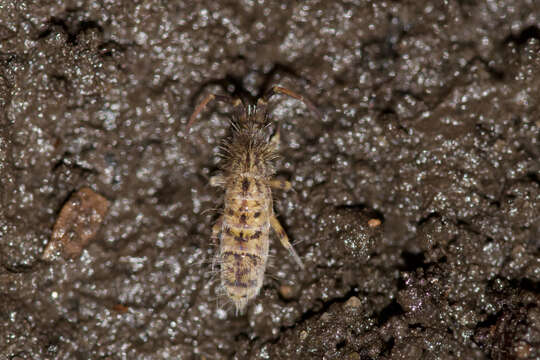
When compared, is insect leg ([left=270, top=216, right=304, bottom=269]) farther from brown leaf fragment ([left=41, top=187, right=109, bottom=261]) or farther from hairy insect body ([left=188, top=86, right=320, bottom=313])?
brown leaf fragment ([left=41, top=187, right=109, bottom=261])

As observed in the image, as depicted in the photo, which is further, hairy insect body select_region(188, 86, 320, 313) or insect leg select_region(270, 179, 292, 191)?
insect leg select_region(270, 179, 292, 191)

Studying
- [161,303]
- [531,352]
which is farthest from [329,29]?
[531,352]

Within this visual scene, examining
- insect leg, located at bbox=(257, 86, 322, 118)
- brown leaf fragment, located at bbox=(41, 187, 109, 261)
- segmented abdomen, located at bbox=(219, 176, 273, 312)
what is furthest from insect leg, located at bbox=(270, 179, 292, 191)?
brown leaf fragment, located at bbox=(41, 187, 109, 261)

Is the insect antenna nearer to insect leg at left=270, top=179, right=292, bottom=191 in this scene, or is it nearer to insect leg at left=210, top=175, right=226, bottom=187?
insect leg at left=210, top=175, right=226, bottom=187

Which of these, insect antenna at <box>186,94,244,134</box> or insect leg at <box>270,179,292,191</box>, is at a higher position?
insect antenna at <box>186,94,244,134</box>

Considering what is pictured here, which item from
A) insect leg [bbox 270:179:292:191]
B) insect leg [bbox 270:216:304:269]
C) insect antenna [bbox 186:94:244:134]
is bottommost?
insect leg [bbox 270:216:304:269]

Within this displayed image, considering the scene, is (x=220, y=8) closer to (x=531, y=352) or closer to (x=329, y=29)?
(x=329, y=29)

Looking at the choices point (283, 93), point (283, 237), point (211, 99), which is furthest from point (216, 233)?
point (283, 93)

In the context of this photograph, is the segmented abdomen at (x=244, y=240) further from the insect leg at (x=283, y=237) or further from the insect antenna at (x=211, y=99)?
the insect antenna at (x=211, y=99)
